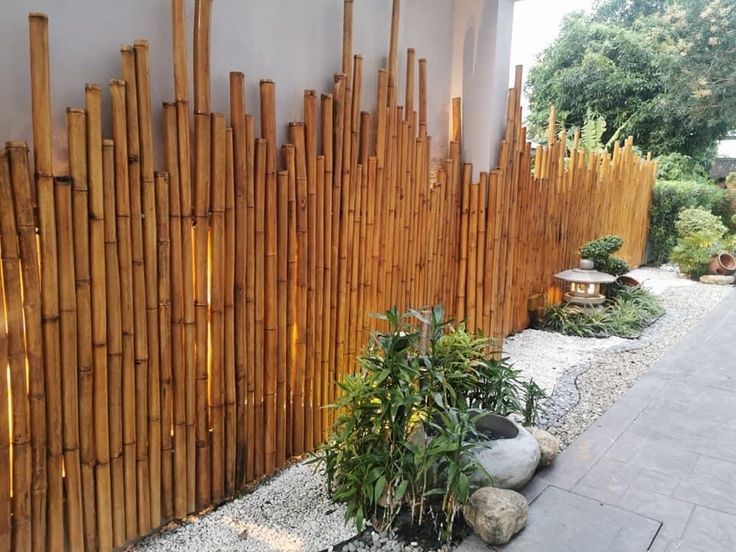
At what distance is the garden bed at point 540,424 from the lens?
2.15 m

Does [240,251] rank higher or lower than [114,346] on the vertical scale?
higher

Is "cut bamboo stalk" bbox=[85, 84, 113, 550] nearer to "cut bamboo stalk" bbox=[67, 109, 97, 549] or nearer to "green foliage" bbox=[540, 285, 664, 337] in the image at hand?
"cut bamboo stalk" bbox=[67, 109, 97, 549]

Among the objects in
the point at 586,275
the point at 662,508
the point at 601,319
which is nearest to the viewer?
the point at 662,508

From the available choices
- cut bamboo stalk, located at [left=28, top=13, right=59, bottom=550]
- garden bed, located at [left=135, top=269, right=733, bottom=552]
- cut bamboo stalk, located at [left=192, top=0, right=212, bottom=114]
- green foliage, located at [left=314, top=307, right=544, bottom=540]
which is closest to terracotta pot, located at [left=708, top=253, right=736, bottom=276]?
garden bed, located at [left=135, top=269, right=733, bottom=552]

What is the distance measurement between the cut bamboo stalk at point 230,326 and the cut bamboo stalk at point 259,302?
10 centimetres

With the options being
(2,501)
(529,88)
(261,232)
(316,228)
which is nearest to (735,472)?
(316,228)

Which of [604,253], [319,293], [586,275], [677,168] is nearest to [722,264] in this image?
[604,253]

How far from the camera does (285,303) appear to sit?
8.46 ft

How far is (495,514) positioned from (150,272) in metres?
1.55

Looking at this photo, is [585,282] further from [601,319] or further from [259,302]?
[259,302]

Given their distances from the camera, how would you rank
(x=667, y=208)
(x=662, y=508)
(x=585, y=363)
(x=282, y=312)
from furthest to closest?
(x=667, y=208), (x=585, y=363), (x=282, y=312), (x=662, y=508)

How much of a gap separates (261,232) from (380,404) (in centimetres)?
87

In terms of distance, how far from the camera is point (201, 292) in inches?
86.8

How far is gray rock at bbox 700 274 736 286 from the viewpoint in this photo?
7945 mm
